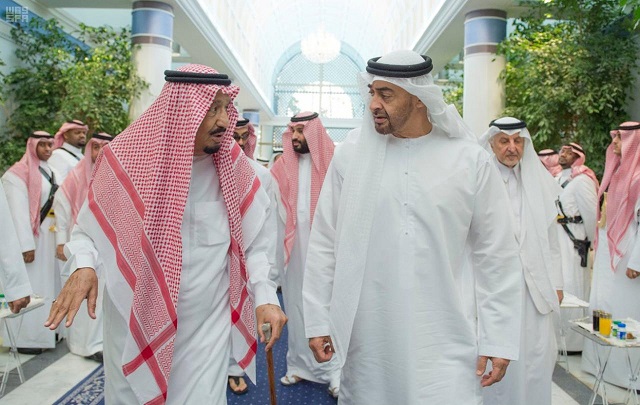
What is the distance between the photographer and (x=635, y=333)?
3605 mm

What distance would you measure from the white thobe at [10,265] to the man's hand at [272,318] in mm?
1419

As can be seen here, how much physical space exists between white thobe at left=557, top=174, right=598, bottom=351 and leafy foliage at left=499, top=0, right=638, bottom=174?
1.56 metres

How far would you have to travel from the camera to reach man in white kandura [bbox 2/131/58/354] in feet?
15.5

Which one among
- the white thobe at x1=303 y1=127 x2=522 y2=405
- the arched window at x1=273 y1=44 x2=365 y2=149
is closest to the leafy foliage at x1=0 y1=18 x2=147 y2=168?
the white thobe at x1=303 y1=127 x2=522 y2=405

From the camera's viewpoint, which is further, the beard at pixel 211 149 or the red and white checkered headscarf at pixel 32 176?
the red and white checkered headscarf at pixel 32 176

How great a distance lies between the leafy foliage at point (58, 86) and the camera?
25.4 feet

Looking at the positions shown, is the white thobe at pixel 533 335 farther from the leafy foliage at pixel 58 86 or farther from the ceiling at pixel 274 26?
the leafy foliage at pixel 58 86

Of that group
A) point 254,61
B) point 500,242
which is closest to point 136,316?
point 500,242

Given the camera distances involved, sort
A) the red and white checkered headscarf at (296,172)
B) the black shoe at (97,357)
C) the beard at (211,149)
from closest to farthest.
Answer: the beard at (211,149) → the red and white checkered headscarf at (296,172) → the black shoe at (97,357)

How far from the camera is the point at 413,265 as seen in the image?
2.18 m

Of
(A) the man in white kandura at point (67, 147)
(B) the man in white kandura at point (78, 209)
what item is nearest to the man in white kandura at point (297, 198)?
(B) the man in white kandura at point (78, 209)

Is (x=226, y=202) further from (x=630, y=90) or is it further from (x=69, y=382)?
(x=630, y=90)

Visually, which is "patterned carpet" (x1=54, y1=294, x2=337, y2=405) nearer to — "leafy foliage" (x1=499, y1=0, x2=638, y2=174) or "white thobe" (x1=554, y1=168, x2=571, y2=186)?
"white thobe" (x1=554, y1=168, x2=571, y2=186)

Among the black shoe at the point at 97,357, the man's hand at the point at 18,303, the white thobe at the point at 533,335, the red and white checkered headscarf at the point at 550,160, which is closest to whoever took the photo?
the man's hand at the point at 18,303
